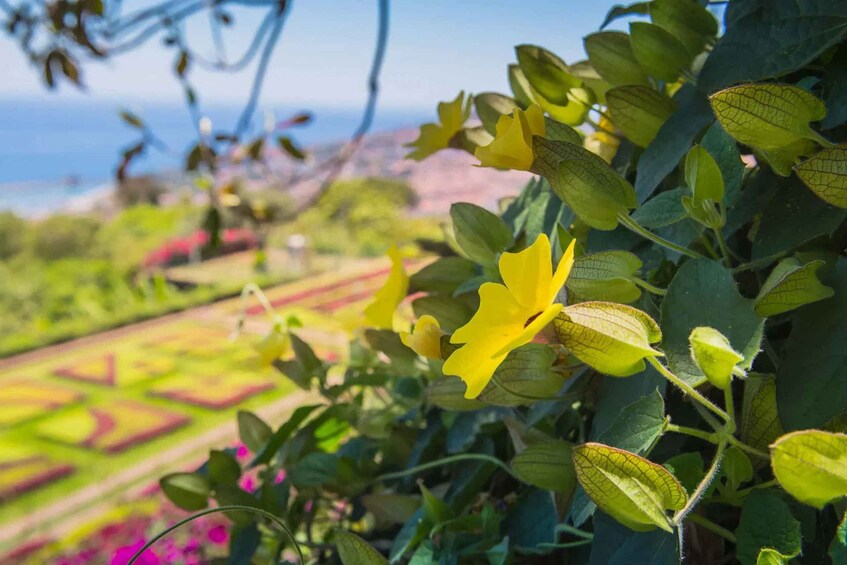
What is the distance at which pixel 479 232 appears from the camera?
0.23 meters

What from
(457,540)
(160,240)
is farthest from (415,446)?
Answer: (160,240)

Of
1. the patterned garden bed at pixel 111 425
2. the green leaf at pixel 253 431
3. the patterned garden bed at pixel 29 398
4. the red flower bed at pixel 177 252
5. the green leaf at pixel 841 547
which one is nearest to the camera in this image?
the green leaf at pixel 841 547

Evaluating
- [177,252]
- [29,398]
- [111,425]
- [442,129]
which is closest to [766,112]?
[442,129]

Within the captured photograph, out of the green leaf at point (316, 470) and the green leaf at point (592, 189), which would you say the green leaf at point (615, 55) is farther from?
the green leaf at point (316, 470)

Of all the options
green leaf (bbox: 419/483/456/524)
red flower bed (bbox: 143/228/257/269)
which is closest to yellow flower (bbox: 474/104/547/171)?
green leaf (bbox: 419/483/456/524)

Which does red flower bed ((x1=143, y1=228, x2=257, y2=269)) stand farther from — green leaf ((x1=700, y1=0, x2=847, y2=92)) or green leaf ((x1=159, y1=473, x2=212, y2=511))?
green leaf ((x1=700, y1=0, x2=847, y2=92))

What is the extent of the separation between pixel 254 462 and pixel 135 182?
894cm

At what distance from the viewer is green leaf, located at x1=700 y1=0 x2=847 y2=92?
0.58 feet

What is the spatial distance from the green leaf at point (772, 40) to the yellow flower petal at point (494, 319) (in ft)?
0.30

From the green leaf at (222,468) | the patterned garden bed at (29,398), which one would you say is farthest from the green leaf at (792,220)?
the patterned garden bed at (29,398)

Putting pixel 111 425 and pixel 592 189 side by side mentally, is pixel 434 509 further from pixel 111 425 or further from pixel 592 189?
pixel 111 425

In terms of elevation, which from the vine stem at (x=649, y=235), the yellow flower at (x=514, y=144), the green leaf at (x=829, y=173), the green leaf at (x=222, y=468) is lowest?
the green leaf at (x=222, y=468)

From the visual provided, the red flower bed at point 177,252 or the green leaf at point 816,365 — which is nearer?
the green leaf at point 816,365

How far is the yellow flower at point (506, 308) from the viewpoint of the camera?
0.14 m
